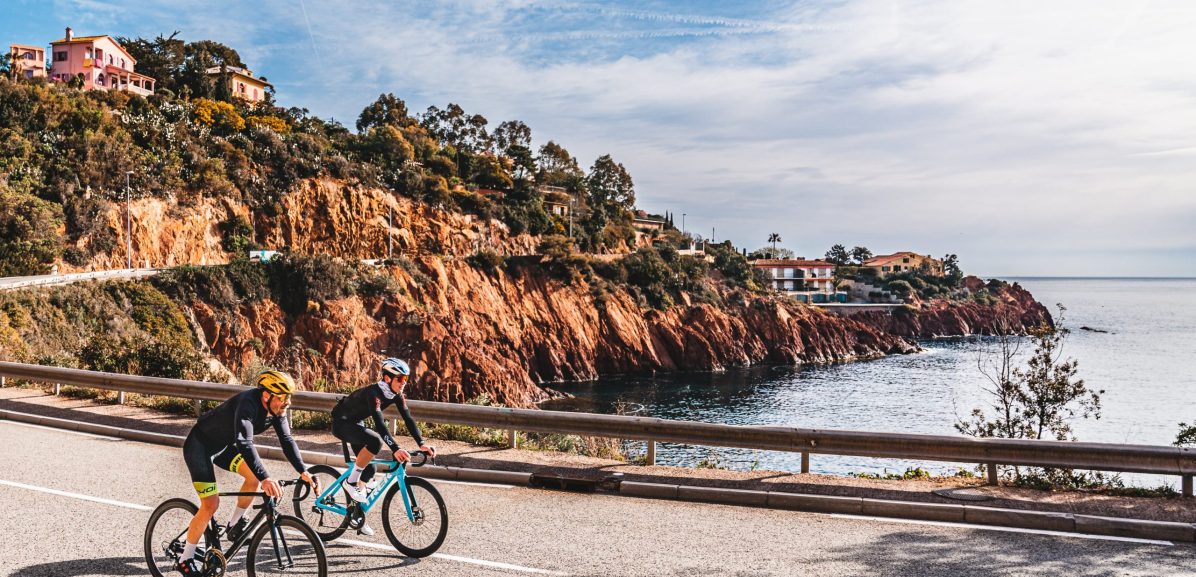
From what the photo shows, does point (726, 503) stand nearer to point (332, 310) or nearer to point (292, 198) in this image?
point (332, 310)

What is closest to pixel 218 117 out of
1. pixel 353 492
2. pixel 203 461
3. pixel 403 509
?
pixel 353 492

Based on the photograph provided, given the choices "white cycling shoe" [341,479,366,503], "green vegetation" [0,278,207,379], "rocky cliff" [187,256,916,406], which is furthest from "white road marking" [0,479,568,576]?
"rocky cliff" [187,256,916,406]

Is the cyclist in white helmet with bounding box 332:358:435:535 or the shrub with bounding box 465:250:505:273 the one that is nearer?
the cyclist in white helmet with bounding box 332:358:435:535

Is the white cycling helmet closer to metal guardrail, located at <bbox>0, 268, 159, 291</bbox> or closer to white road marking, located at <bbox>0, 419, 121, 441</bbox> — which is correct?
white road marking, located at <bbox>0, 419, 121, 441</bbox>

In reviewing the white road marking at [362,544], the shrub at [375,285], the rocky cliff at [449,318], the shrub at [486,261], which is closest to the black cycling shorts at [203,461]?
the white road marking at [362,544]

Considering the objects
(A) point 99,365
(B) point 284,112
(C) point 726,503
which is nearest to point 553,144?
(B) point 284,112

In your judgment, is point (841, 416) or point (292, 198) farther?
point (292, 198)

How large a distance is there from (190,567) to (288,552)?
70 cm

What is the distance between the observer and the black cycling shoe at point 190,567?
5559 mm

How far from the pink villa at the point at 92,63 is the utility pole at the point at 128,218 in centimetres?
2264

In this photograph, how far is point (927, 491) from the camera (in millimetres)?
8680

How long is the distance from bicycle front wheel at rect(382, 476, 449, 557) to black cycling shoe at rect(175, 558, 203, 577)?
148 centimetres

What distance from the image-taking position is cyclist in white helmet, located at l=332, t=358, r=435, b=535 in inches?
267

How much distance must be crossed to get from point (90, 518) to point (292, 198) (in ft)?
162
